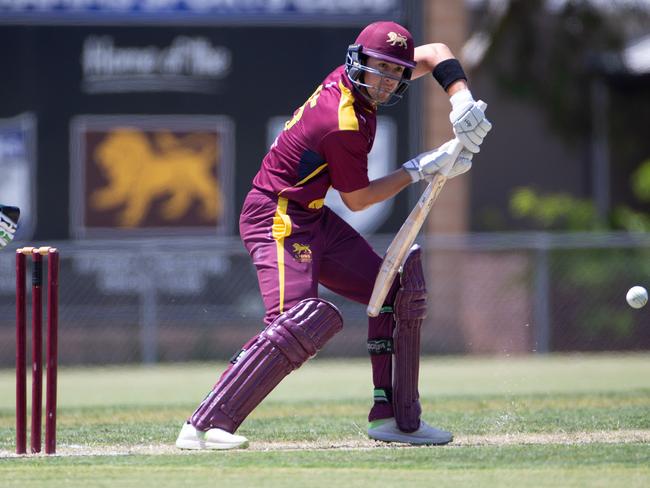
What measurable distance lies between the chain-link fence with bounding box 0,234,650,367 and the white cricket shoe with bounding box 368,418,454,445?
7.72 m

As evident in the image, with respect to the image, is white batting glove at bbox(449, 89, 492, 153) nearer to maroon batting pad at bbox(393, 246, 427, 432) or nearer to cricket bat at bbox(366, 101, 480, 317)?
cricket bat at bbox(366, 101, 480, 317)

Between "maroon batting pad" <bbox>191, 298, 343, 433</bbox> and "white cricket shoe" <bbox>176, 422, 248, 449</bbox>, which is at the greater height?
"maroon batting pad" <bbox>191, 298, 343, 433</bbox>

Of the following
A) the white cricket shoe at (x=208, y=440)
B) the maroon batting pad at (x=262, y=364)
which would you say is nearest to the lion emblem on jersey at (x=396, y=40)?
the maroon batting pad at (x=262, y=364)

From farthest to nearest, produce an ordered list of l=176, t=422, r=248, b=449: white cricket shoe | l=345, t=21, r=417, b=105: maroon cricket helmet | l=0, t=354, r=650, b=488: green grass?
l=345, t=21, r=417, b=105: maroon cricket helmet < l=176, t=422, r=248, b=449: white cricket shoe < l=0, t=354, r=650, b=488: green grass

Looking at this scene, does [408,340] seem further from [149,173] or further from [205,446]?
[149,173]

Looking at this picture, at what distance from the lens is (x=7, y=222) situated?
6.58 metres

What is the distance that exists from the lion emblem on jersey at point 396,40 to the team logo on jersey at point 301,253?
1171 millimetres

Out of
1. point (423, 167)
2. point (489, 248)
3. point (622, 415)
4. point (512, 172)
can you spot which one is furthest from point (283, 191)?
point (512, 172)

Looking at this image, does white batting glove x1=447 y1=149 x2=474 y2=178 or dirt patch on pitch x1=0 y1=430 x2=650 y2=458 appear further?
white batting glove x1=447 y1=149 x2=474 y2=178

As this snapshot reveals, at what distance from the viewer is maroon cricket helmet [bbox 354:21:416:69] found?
680cm

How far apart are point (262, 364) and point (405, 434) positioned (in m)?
0.99

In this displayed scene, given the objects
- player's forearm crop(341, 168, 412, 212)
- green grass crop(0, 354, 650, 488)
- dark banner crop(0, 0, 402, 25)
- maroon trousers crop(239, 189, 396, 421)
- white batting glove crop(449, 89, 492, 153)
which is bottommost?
green grass crop(0, 354, 650, 488)

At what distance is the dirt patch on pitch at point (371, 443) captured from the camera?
22.0 ft

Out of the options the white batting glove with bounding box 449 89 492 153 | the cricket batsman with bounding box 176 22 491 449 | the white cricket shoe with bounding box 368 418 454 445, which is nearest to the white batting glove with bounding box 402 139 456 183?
the cricket batsman with bounding box 176 22 491 449
